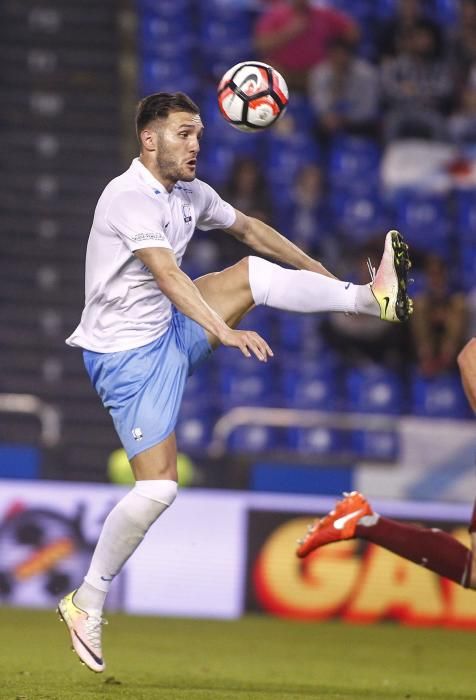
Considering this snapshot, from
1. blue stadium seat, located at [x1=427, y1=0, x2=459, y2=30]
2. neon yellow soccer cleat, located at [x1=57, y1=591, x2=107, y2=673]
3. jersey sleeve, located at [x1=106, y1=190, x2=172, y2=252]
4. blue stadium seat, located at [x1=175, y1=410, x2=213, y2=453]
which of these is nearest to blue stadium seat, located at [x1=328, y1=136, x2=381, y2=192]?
blue stadium seat, located at [x1=427, y1=0, x2=459, y2=30]

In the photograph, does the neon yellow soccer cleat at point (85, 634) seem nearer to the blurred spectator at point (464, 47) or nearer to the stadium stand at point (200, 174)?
the stadium stand at point (200, 174)

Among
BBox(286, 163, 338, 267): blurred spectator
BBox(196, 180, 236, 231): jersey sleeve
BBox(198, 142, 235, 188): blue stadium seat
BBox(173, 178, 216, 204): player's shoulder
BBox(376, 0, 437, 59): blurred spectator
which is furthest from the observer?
BBox(376, 0, 437, 59): blurred spectator

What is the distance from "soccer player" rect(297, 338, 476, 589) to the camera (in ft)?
18.7

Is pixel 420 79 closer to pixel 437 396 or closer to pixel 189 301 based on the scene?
pixel 437 396

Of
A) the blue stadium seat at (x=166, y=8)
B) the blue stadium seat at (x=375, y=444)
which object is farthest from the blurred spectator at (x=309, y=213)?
the blue stadium seat at (x=166, y=8)

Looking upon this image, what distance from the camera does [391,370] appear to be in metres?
11.7

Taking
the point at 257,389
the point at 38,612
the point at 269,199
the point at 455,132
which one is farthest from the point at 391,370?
the point at 38,612

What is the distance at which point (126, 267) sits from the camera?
5824 mm

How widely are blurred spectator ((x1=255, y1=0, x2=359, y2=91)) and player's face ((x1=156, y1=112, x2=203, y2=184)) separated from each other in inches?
302

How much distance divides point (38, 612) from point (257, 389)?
336cm

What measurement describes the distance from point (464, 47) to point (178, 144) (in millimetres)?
8584

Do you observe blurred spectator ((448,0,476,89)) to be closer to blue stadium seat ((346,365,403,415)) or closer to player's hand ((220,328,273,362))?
blue stadium seat ((346,365,403,415))

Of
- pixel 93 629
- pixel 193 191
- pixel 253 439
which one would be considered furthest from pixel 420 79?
pixel 93 629

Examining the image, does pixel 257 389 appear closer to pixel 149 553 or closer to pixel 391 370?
pixel 391 370
